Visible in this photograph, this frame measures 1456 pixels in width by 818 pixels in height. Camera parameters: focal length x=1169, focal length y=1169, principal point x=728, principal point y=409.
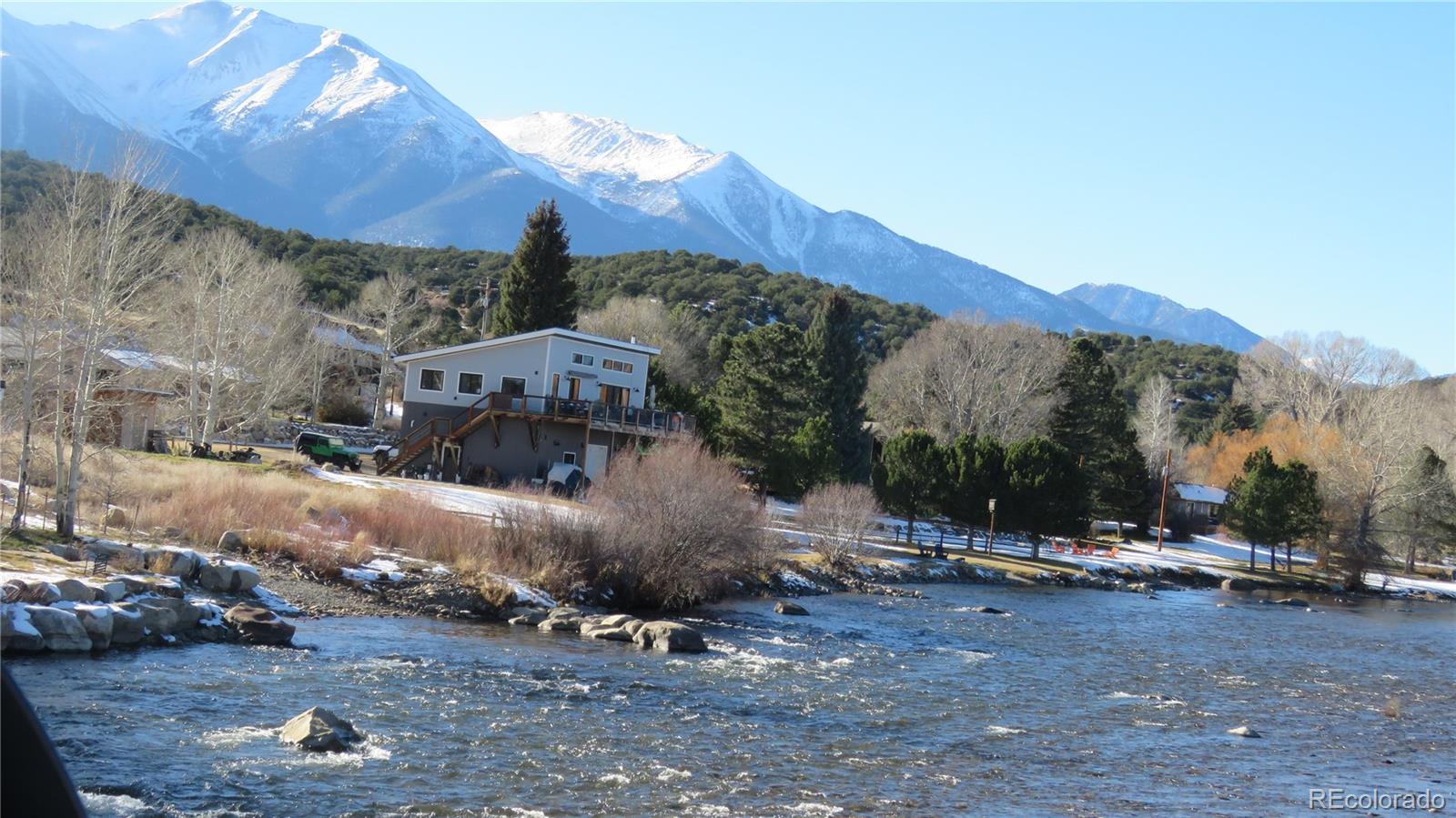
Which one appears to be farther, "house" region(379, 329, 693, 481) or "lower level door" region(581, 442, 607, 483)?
"lower level door" region(581, 442, 607, 483)

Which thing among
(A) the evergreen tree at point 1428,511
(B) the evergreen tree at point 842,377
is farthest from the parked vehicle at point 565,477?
(A) the evergreen tree at point 1428,511

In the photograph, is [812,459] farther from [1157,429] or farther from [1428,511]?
[1157,429]

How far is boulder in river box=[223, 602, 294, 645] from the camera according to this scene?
21.3 m

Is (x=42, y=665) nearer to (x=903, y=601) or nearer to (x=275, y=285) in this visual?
(x=903, y=601)

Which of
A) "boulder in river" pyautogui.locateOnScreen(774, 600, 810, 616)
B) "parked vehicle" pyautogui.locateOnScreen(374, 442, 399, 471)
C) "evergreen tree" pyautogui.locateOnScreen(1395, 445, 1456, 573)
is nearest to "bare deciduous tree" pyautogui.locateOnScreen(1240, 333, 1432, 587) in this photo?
"evergreen tree" pyautogui.locateOnScreen(1395, 445, 1456, 573)

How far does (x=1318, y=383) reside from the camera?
109 meters

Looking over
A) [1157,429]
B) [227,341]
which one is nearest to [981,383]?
[1157,429]

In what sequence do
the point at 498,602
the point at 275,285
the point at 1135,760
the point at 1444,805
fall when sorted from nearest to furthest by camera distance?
the point at 1444,805 < the point at 1135,760 < the point at 498,602 < the point at 275,285

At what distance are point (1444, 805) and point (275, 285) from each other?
220 feet

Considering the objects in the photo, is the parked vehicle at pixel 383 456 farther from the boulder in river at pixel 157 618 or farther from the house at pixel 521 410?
the boulder in river at pixel 157 618

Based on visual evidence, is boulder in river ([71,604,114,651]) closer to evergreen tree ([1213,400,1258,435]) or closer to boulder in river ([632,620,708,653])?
boulder in river ([632,620,708,653])

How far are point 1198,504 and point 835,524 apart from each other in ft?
189

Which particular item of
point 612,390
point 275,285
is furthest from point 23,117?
point 612,390

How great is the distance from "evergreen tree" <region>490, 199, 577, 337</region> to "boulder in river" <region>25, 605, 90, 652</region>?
5621 cm
